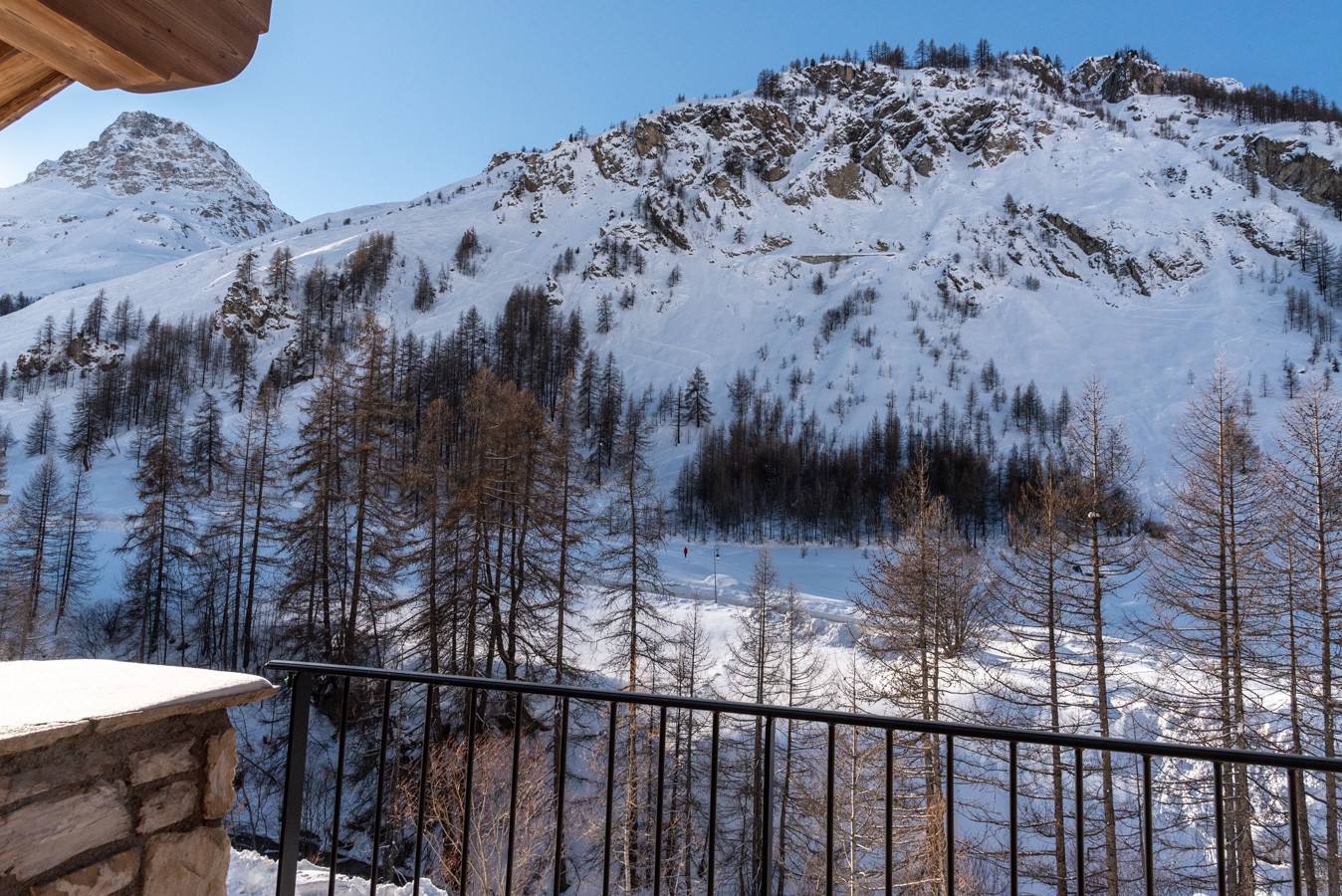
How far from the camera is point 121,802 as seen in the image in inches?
64.4

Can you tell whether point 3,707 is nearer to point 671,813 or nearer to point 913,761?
point 671,813

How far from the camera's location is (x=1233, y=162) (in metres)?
93.8

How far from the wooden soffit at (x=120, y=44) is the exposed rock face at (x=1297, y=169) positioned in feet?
408

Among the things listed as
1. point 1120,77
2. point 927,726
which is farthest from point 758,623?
point 1120,77

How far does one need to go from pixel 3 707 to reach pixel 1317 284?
10191 cm

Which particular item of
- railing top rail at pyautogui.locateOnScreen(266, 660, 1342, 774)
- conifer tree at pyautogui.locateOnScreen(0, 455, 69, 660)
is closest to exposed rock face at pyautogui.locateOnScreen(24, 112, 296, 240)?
conifer tree at pyautogui.locateOnScreen(0, 455, 69, 660)

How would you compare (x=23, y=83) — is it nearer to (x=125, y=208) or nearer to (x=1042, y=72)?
(x=1042, y=72)

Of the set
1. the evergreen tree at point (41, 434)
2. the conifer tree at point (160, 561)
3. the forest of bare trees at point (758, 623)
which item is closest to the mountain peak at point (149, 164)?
the evergreen tree at point (41, 434)

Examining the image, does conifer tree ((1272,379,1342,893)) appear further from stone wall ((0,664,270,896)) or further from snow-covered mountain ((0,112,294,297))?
snow-covered mountain ((0,112,294,297))

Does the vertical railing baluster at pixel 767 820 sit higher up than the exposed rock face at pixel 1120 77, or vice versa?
the exposed rock face at pixel 1120 77

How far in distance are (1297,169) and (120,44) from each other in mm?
127757

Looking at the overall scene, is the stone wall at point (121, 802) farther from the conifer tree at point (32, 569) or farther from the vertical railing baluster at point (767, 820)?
the conifer tree at point (32, 569)

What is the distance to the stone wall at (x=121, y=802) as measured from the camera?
4.71 ft

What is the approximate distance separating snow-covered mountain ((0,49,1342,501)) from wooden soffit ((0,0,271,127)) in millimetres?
55639
